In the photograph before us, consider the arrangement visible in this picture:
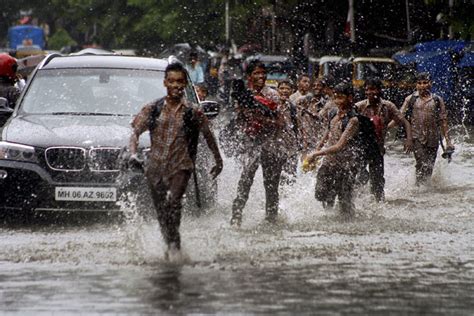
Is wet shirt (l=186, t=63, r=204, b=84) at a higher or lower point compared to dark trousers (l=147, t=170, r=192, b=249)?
lower

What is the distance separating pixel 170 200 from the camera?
35.1 feet

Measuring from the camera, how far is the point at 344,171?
47.8 feet

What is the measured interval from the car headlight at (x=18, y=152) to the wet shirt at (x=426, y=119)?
657 centimetres

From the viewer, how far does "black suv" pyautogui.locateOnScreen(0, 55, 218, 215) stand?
13.2 m

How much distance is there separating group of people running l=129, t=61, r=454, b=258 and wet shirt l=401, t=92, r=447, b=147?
0.01m

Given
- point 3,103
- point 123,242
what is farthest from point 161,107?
point 3,103

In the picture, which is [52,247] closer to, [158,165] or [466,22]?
[158,165]

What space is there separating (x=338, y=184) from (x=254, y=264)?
3.86 m

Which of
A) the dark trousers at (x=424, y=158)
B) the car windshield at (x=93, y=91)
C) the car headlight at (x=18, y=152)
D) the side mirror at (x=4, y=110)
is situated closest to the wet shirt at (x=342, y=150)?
the car windshield at (x=93, y=91)

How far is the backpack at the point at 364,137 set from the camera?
14508 millimetres

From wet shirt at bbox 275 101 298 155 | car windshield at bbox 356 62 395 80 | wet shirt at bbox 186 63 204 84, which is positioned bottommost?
car windshield at bbox 356 62 395 80

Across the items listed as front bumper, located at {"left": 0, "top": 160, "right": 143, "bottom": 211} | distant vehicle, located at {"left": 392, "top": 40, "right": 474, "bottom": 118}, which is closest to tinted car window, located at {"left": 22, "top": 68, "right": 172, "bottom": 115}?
front bumper, located at {"left": 0, "top": 160, "right": 143, "bottom": 211}

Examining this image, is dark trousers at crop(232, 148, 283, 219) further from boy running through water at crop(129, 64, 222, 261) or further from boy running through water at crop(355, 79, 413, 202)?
boy running through water at crop(129, 64, 222, 261)

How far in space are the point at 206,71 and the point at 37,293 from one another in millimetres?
39431
